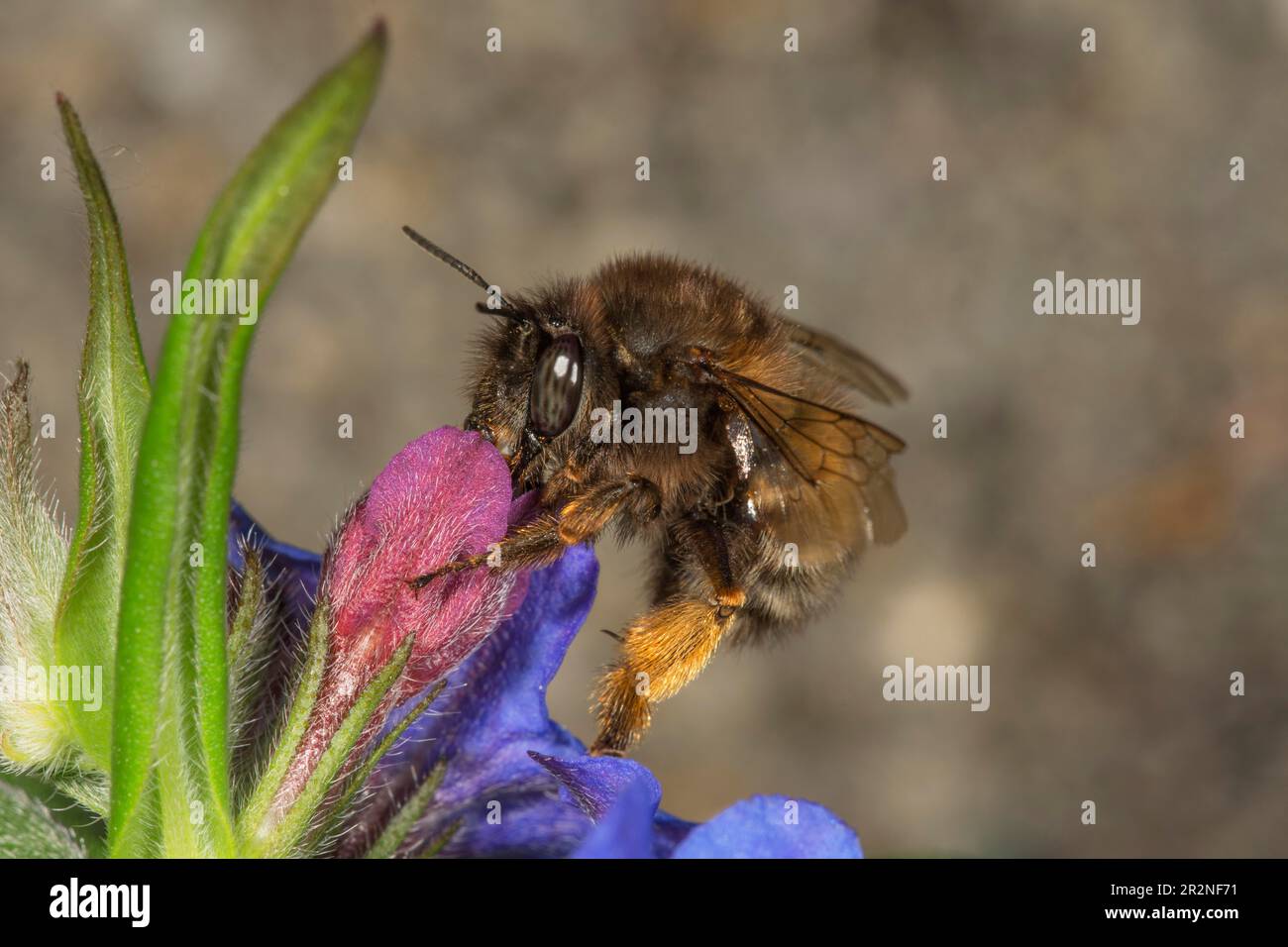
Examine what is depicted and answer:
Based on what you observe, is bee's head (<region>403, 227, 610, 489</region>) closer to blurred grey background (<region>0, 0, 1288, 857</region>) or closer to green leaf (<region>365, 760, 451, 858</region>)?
green leaf (<region>365, 760, 451, 858</region>)

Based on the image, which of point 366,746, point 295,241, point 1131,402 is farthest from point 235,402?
point 1131,402

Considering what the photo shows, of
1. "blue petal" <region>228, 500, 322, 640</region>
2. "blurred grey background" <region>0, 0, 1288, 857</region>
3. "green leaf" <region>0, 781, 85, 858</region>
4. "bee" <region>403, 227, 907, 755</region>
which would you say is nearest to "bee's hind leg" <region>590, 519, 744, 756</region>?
"bee" <region>403, 227, 907, 755</region>

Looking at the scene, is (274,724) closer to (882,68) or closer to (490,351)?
(490,351)

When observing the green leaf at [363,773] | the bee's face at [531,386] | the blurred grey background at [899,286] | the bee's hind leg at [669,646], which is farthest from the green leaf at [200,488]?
the blurred grey background at [899,286]

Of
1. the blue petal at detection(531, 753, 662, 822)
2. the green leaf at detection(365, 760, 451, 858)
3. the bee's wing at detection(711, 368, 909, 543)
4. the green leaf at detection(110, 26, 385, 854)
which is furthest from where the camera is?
the bee's wing at detection(711, 368, 909, 543)

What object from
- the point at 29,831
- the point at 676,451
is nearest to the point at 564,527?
the point at 676,451

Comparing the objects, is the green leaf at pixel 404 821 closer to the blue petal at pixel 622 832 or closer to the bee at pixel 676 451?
the bee at pixel 676 451
